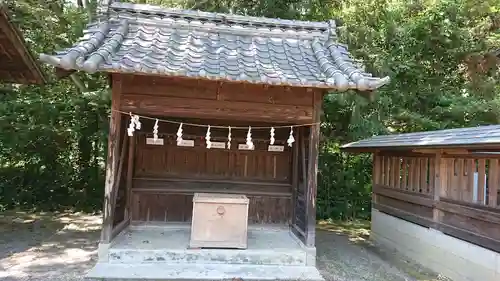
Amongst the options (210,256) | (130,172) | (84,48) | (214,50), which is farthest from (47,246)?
(214,50)

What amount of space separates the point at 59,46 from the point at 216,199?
6903 mm

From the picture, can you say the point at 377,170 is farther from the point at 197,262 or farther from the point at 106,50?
the point at 106,50

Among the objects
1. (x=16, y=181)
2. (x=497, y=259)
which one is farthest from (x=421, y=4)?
(x=16, y=181)

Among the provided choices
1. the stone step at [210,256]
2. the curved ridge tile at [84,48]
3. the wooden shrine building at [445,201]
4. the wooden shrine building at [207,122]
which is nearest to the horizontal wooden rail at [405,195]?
the wooden shrine building at [445,201]

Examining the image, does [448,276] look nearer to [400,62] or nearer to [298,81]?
[298,81]

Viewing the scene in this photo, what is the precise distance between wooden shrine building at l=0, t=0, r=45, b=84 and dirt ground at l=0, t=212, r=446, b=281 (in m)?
3.10

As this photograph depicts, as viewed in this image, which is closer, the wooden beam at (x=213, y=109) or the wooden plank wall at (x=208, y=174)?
the wooden beam at (x=213, y=109)

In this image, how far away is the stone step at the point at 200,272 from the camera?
209 inches

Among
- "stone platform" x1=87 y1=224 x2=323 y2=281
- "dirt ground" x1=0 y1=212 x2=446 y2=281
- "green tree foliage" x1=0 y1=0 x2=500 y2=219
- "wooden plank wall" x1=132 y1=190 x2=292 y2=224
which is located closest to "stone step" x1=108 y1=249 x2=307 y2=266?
"stone platform" x1=87 y1=224 x2=323 y2=281

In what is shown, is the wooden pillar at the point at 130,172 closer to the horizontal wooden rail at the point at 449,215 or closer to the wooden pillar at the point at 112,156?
the wooden pillar at the point at 112,156

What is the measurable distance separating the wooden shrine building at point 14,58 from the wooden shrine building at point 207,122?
110cm

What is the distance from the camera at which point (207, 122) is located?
8.20 metres

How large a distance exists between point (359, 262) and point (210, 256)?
2.69 metres

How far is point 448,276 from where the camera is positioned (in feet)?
20.3
